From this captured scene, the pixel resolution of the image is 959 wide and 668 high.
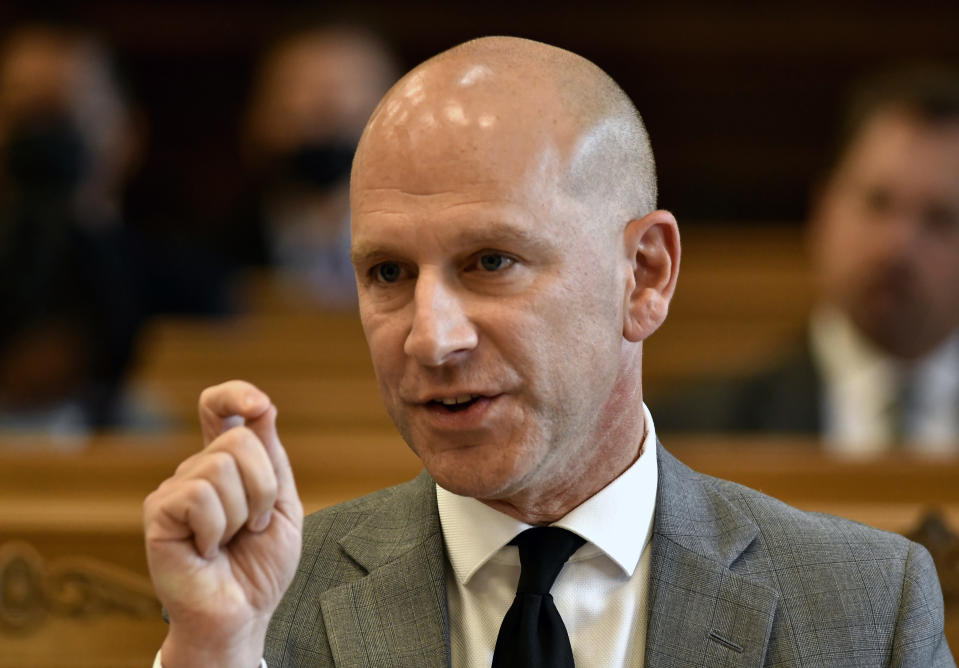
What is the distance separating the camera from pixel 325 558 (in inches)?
65.6

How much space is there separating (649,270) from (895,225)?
182 cm

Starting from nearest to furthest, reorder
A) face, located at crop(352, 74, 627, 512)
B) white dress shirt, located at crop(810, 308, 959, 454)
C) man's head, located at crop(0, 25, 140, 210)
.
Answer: face, located at crop(352, 74, 627, 512), white dress shirt, located at crop(810, 308, 959, 454), man's head, located at crop(0, 25, 140, 210)

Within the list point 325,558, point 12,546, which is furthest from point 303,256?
point 325,558

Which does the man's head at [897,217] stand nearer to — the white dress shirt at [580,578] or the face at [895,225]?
the face at [895,225]

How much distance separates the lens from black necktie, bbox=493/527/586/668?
1.51 metres

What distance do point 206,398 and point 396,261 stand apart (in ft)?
0.87

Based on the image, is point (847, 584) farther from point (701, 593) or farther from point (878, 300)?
point (878, 300)

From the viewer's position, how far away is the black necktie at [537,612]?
1507mm

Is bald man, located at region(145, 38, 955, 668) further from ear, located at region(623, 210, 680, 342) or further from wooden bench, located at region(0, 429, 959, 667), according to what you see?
wooden bench, located at region(0, 429, 959, 667)

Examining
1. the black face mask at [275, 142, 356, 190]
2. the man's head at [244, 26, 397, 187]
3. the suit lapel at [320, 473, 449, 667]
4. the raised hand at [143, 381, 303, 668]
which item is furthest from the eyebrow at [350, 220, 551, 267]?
the black face mask at [275, 142, 356, 190]

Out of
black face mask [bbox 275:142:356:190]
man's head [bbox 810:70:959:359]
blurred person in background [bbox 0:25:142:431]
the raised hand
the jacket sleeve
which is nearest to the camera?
the raised hand

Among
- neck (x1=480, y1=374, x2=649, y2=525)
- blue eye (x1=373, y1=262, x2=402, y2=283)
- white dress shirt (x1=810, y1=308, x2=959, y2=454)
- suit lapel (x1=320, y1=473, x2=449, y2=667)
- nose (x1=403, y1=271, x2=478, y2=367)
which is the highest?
blue eye (x1=373, y1=262, x2=402, y2=283)

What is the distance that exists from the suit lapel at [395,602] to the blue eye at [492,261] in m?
0.37

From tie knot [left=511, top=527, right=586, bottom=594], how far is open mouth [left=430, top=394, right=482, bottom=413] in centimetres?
21
